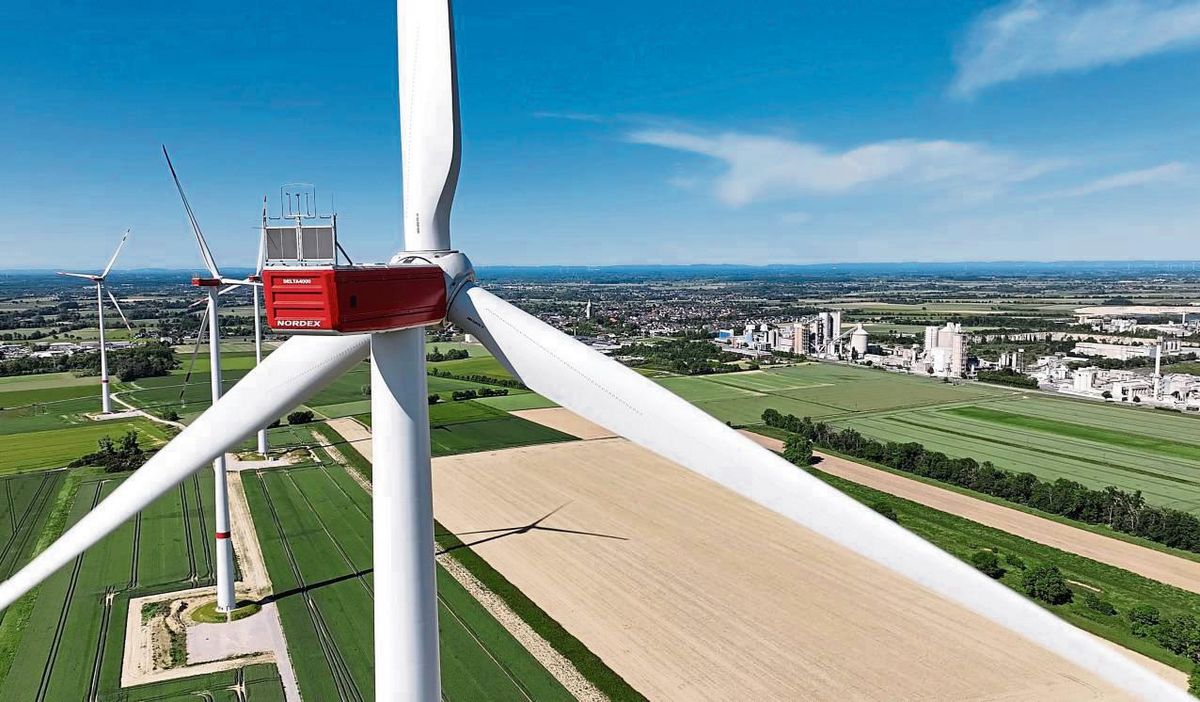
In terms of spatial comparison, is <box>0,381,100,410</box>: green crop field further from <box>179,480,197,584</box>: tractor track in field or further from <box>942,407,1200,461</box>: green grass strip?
<box>942,407,1200,461</box>: green grass strip

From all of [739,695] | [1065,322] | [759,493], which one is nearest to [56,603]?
[739,695]

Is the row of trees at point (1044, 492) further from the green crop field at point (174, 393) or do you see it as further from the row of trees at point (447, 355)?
the row of trees at point (447, 355)

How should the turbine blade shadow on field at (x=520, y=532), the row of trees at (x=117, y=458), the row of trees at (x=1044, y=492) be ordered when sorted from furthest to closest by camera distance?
the row of trees at (x=117, y=458) → the row of trees at (x=1044, y=492) → the turbine blade shadow on field at (x=520, y=532)

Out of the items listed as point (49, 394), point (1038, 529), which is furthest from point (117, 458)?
point (1038, 529)

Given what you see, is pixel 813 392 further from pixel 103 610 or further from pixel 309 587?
pixel 103 610

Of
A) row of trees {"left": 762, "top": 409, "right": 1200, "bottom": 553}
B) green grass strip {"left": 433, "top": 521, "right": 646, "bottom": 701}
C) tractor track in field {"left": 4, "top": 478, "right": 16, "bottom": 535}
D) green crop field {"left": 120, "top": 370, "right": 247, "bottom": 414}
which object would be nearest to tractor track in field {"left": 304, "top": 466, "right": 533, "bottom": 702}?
green grass strip {"left": 433, "top": 521, "right": 646, "bottom": 701}

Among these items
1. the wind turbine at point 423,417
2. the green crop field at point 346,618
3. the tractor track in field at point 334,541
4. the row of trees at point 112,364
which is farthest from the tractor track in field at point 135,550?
the row of trees at point 112,364
